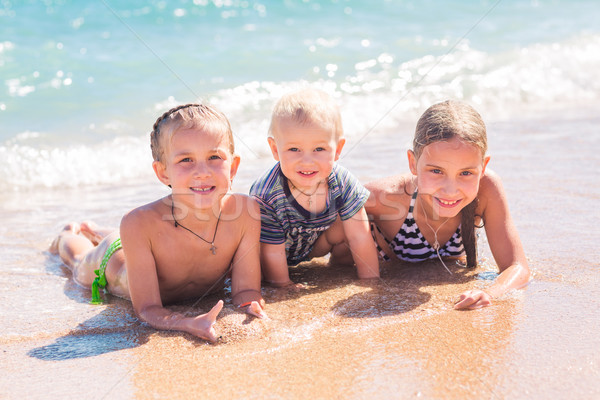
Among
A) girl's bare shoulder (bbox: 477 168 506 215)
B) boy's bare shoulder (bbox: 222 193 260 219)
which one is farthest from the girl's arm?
boy's bare shoulder (bbox: 222 193 260 219)

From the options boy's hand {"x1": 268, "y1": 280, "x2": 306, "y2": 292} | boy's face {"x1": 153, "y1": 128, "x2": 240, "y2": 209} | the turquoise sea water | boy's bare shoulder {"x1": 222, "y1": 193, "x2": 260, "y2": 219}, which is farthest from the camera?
the turquoise sea water

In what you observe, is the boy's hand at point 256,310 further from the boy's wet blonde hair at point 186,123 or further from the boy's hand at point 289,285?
the boy's wet blonde hair at point 186,123

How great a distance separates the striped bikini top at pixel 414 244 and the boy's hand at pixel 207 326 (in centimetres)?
151

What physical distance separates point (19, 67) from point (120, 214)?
18.7 feet

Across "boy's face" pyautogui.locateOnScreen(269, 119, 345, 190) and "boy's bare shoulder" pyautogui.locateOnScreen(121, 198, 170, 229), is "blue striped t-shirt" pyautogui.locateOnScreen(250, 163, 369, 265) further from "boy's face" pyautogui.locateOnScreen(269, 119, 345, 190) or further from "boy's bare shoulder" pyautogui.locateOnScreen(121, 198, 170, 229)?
"boy's bare shoulder" pyautogui.locateOnScreen(121, 198, 170, 229)

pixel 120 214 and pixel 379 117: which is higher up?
pixel 379 117

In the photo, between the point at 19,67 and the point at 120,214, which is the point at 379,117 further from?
the point at 19,67

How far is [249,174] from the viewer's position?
20.6 ft

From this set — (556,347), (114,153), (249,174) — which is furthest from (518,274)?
(114,153)

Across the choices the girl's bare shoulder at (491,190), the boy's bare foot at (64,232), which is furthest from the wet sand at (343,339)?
the girl's bare shoulder at (491,190)

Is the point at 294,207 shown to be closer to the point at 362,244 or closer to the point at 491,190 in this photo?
the point at 362,244

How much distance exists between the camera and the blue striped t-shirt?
368 centimetres

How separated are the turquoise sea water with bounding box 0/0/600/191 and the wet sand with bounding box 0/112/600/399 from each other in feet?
11.4

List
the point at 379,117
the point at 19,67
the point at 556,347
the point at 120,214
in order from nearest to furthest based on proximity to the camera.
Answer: the point at 556,347, the point at 120,214, the point at 379,117, the point at 19,67
